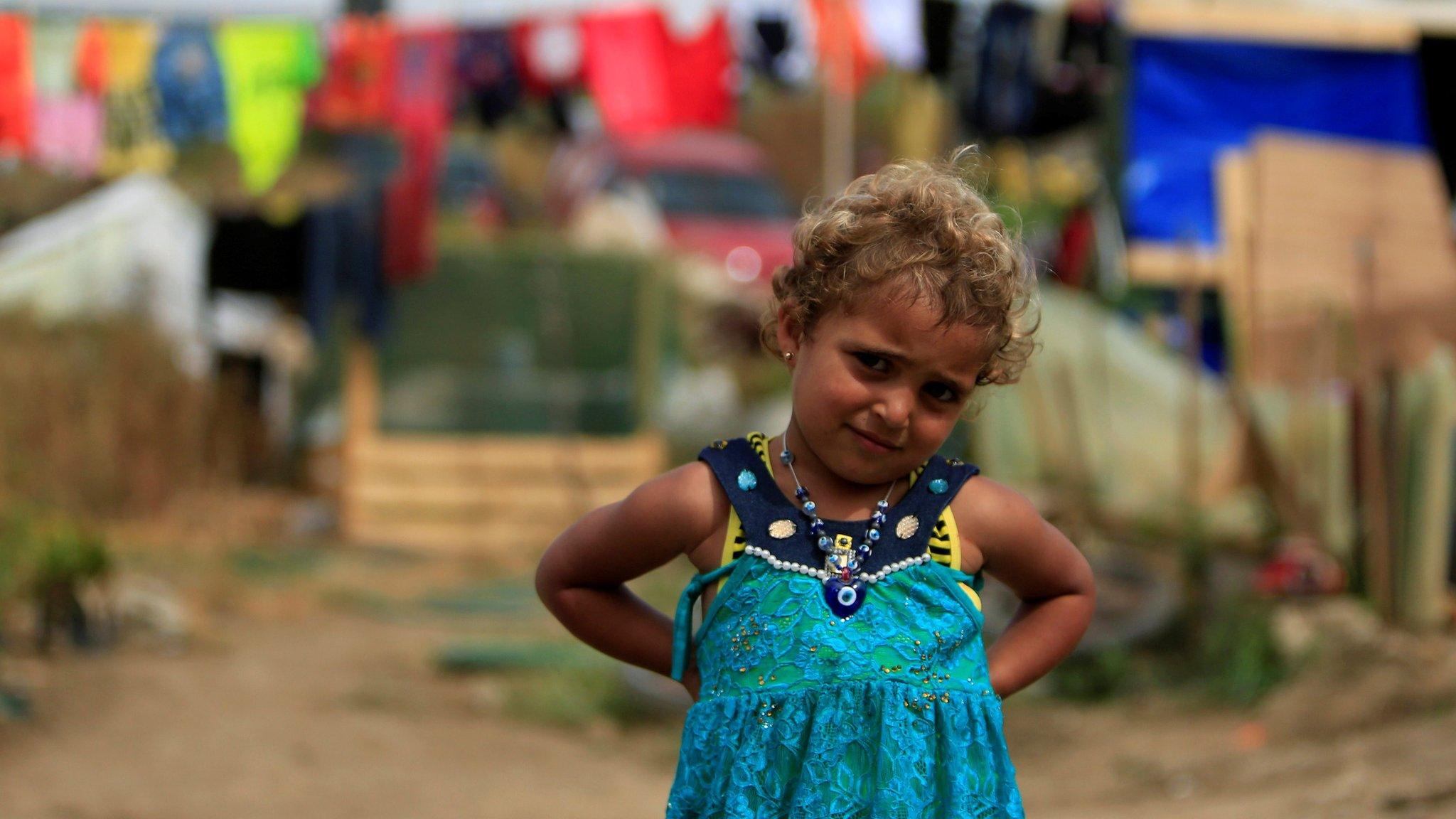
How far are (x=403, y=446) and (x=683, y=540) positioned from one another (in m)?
7.38

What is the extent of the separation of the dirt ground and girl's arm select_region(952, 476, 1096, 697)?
8.34 ft

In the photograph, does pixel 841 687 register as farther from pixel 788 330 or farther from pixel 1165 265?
pixel 1165 265

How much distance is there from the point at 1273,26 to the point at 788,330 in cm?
667

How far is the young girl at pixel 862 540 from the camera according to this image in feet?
6.02

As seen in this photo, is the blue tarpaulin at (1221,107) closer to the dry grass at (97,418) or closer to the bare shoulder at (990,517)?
the dry grass at (97,418)

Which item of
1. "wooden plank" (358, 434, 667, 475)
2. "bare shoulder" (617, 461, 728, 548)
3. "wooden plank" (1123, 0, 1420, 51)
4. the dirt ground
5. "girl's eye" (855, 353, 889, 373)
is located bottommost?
the dirt ground

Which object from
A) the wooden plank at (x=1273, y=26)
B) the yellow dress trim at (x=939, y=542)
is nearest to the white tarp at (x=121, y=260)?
the wooden plank at (x=1273, y=26)

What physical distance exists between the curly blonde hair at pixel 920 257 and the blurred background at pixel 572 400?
114 inches

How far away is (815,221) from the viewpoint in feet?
6.42

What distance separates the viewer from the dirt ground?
4395 millimetres

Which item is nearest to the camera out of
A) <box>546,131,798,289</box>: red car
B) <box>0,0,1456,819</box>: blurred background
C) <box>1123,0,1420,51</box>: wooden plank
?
<box>0,0,1456,819</box>: blurred background

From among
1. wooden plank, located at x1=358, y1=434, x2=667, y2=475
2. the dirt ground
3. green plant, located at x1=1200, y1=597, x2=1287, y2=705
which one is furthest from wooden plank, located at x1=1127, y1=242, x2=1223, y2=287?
wooden plank, located at x1=358, y1=434, x2=667, y2=475

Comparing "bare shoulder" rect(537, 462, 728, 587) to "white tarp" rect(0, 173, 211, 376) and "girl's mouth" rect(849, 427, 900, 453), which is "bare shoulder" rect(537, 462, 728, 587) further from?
"white tarp" rect(0, 173, 211, 376)

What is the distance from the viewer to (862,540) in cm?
190
